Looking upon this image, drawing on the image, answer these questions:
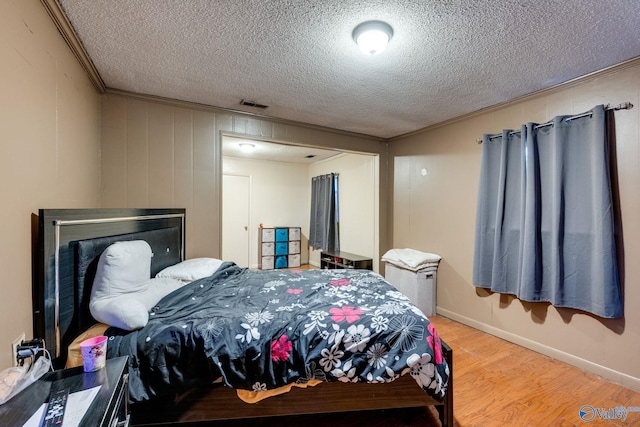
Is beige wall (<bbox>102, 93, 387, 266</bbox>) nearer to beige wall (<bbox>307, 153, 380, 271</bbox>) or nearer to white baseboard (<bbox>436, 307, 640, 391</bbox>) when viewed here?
beige wall (<bbox>307, 153, 380, 271</bbox>)

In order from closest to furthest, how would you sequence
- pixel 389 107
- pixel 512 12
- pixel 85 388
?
pixel 85 388, pixel 512 12, pixel 389 107

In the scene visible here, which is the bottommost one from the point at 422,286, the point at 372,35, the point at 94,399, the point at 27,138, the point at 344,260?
the point at 422,286

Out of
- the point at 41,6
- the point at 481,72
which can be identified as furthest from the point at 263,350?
the point at 481,72

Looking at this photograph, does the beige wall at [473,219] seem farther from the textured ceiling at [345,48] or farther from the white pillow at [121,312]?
the white pillow at [121,312]

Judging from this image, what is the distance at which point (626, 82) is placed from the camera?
6.82 feet

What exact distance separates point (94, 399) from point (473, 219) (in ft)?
11.0

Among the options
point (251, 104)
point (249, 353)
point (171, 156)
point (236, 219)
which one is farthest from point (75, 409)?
point (236, 219)

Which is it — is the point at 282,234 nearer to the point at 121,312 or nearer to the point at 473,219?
the point at 473,219

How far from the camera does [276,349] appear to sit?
4.97 feet

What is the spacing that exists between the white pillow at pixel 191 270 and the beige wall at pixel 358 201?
2542 millimetres

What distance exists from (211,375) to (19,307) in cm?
94

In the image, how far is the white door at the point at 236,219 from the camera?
18.7ft

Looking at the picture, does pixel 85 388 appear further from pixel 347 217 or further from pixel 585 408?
pixel 347 217

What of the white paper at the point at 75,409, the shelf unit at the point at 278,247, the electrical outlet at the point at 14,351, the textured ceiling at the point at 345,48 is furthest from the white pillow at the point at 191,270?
the shelf unit at the point at 278,247
